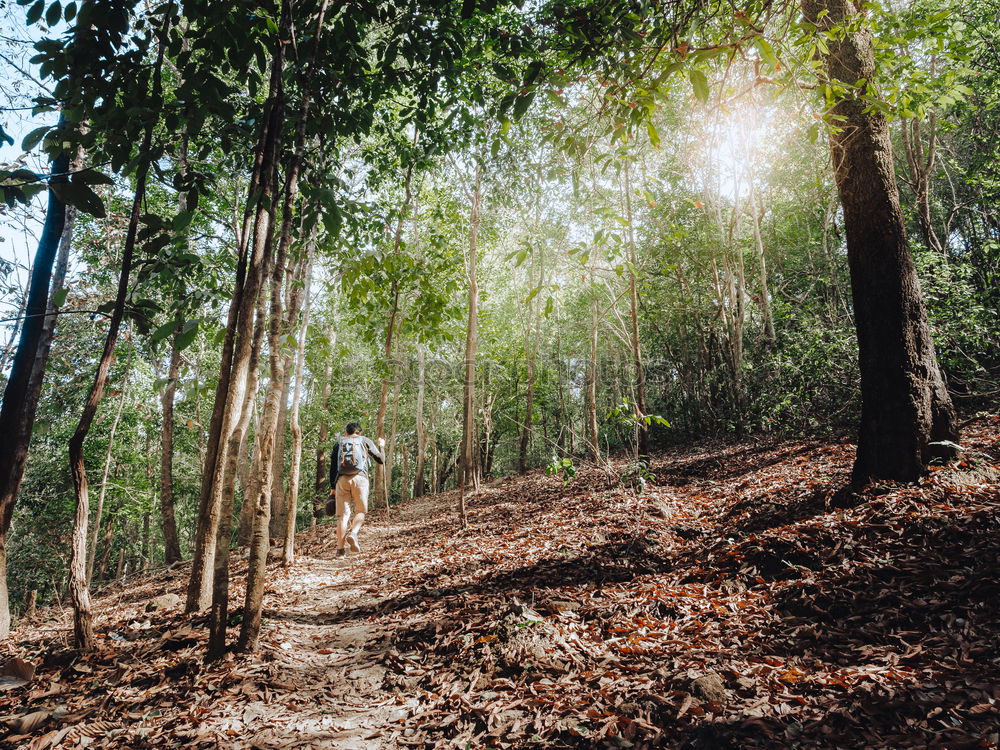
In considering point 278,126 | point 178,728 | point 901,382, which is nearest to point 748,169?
point 901,382

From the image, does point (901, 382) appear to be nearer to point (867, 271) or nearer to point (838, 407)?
point (867, 271)

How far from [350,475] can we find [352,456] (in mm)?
354

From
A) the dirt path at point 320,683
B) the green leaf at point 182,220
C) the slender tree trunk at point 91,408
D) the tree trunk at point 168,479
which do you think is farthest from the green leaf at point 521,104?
the tree trunk at point 168,479

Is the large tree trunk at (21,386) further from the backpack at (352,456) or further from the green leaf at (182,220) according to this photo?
the backpack at (352,456)

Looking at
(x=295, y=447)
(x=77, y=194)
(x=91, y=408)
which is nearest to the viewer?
(x=77, y=194)

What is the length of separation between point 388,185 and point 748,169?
35.7 feet

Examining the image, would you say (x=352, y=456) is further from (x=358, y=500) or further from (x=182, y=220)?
(x=182, y=220)

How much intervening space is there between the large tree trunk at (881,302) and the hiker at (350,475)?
7239mm

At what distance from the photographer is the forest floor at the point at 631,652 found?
101 inches

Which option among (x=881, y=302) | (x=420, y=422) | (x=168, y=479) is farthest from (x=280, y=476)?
(x=420, y=422)

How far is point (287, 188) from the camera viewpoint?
151 inches

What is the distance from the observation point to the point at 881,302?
4926 millimetres

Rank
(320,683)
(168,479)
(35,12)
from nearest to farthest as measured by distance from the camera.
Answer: (35,12) < (320,683) < (168,479)

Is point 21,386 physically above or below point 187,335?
above
